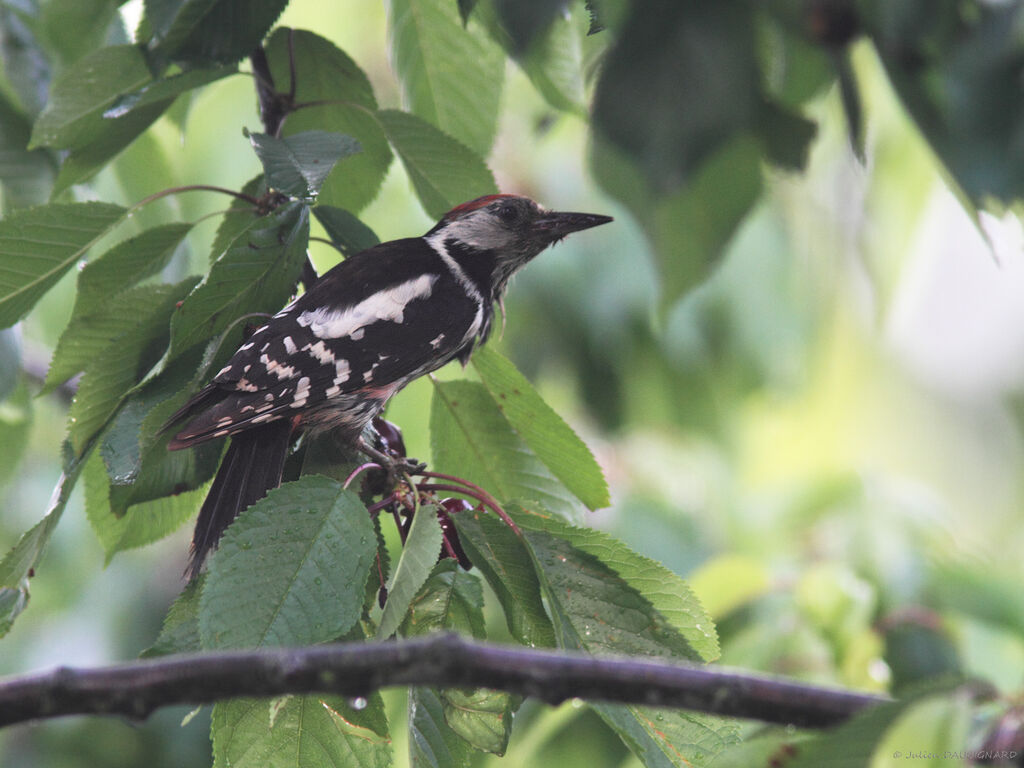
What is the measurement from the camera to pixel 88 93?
177cm

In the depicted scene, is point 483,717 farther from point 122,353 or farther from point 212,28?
point 212,28

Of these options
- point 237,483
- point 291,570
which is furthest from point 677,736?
point 237,483

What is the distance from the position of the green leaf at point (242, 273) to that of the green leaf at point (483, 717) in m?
0.66

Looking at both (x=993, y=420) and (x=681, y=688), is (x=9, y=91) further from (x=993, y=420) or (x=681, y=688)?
(x=993, y=420)

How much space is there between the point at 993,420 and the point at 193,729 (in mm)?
8984

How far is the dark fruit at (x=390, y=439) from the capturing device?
1976 mm

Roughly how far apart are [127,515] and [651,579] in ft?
2.96

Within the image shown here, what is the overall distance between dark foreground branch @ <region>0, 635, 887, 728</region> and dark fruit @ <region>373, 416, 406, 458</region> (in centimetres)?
104

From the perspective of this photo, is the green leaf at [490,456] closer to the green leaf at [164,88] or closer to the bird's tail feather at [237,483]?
the bird's tail feather at [237,483]

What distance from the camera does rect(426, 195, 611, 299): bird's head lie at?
7.91 ft

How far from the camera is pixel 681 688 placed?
87cm

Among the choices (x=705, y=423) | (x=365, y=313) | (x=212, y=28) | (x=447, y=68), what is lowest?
(x=705, y=423)

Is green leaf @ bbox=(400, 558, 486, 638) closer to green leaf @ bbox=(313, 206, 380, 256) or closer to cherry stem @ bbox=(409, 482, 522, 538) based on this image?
cherry stem @ bbox=(409, 482, 522, 538)

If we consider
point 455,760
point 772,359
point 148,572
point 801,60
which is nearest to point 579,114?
point 801,60
